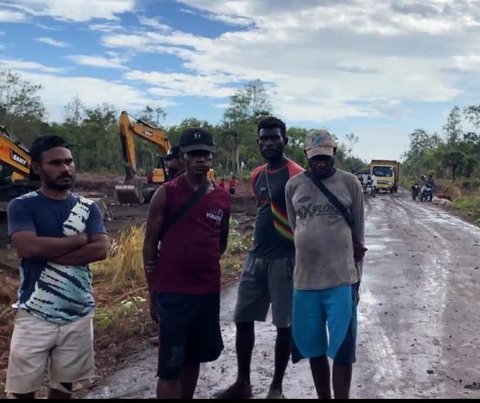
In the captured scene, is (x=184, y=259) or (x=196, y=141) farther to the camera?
(x=196, y=141)

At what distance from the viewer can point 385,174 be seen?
4938 cm

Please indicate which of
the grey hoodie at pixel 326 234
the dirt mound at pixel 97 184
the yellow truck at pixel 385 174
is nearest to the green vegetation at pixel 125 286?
the grey hoodie at pixel 326 234

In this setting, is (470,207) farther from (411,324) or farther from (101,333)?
(101,333)

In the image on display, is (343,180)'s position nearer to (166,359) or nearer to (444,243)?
(166,359)

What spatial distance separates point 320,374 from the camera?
4332mm

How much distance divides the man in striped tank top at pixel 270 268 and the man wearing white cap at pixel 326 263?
0.41 m

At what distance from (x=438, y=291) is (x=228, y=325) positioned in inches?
136

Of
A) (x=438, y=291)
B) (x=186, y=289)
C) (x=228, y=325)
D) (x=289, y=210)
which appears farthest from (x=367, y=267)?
(x=186, y=289)

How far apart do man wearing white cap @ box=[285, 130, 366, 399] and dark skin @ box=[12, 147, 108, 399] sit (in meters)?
1.31

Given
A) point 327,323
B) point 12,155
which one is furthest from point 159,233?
point 12,155

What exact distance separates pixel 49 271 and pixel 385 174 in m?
47.3

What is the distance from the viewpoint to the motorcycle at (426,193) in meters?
→ 38.3

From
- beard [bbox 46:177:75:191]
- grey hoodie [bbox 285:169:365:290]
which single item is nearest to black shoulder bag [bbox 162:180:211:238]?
beard [bbox 46:177:75:191]

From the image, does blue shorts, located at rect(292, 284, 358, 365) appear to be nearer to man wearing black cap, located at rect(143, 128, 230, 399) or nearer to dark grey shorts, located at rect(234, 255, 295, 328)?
dark grey shorts, located at rect(234, 255, 295, 328)
